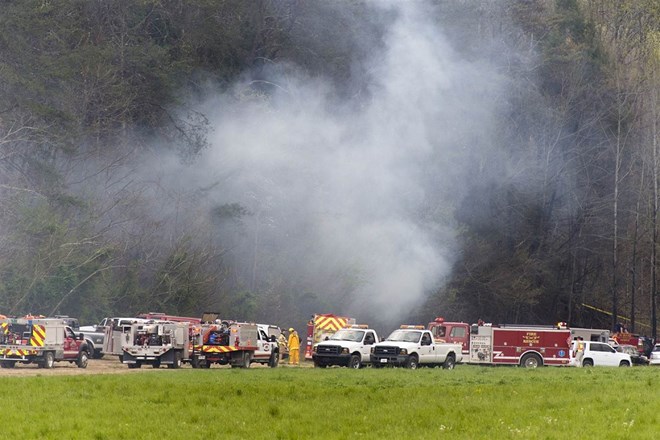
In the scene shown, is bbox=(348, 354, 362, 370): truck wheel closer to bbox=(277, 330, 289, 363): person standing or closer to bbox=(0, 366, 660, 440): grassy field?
bbox=(277, 330, 289, 363): person standing

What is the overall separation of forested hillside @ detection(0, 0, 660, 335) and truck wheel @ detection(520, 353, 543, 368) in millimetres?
15163

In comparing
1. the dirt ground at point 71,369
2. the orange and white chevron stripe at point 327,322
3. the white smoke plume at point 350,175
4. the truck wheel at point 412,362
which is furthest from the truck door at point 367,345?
the white smoke plume at point 350,175

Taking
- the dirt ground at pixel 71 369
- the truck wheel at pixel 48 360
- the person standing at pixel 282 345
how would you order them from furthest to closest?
the person standing at pixel 282 345 < the truck wheel at pixel 48 360 < the dirt ground at pixel 71 369

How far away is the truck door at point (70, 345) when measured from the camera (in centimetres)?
3186

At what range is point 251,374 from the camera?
86.5ft

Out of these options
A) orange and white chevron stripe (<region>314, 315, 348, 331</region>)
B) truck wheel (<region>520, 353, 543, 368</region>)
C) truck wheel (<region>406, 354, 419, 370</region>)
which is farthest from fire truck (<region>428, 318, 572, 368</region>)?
orange and white chevron stripe (<region>314, 315, 348, 331</region>)

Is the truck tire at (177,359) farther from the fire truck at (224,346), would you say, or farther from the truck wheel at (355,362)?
the truck wheel at (355,362)

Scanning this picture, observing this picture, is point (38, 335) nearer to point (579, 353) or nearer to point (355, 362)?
point (355, 362)

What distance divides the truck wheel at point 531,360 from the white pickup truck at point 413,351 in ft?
10.3

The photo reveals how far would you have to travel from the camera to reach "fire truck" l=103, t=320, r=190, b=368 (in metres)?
32.4

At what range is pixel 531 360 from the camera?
39.0m

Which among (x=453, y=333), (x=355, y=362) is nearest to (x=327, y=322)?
(x=453, y=333)

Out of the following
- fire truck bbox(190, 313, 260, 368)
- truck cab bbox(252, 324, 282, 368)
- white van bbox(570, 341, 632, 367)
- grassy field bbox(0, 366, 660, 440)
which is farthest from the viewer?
white van bbox(570, 341, 632, 367)

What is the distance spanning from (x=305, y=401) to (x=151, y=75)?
34.7 metres
